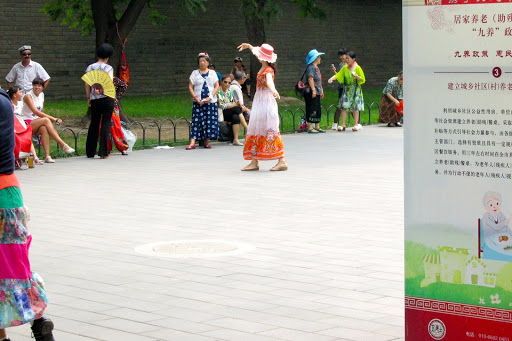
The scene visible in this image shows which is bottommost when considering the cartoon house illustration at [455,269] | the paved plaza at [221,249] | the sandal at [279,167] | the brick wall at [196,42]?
the paved plaza at [221,249]

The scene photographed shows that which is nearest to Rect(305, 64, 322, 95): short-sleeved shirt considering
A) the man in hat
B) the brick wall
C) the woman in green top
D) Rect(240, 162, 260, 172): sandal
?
the woman in green top

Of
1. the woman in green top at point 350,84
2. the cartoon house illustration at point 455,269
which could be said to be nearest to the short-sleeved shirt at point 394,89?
the woman in green top at point 350,84

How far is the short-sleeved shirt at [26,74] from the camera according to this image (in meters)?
17.7

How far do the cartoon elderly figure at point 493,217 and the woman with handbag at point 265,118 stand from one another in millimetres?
8793

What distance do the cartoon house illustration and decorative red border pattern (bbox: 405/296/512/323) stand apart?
0.32 ft

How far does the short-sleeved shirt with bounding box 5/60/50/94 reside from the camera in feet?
58.1

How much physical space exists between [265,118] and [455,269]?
29.0 feet

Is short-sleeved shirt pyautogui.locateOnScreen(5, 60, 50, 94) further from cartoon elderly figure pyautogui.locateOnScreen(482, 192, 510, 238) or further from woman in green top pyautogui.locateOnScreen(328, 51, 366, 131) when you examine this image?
cartoon elderly figure pyautogui.locateOnScreen(482, 192, 510, 238)

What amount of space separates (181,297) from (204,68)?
10378mm

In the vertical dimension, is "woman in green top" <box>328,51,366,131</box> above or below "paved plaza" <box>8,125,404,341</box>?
above

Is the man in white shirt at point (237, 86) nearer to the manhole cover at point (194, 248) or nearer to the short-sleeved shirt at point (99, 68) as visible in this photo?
the short-sleeved shirt at point (99, 68)

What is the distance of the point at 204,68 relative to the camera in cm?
1650

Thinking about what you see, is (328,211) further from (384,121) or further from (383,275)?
(384,121)

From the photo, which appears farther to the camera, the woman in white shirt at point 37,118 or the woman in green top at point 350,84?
the woman in green top at point 350,84
